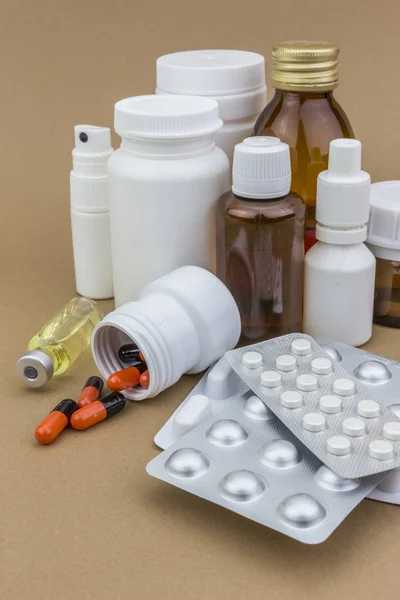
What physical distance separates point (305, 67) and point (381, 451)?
58 centimetres

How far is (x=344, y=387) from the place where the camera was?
1.05 meters

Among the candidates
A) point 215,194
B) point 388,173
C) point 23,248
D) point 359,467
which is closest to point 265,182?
point 215,194

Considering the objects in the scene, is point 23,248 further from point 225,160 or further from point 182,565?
point 182,565

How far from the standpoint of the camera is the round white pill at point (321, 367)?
109 cm

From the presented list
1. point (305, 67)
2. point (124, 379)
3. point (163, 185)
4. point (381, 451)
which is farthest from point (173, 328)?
point (305, 67)

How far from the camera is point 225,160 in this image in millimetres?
1261

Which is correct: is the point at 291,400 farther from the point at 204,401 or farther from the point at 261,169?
the point at 261,169

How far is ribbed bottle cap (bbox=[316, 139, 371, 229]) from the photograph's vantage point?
117 cm

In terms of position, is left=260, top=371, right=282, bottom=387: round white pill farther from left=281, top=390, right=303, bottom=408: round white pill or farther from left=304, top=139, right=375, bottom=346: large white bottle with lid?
left=304, top=139, right=375, bottom=346: large white bottle with lid

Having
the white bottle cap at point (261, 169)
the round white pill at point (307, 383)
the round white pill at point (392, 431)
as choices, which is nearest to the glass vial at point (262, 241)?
the white bottle cap at point (261, 169)

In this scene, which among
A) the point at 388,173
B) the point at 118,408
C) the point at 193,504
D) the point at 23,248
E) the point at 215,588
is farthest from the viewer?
the point at 388,173

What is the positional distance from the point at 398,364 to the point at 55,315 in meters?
0.50

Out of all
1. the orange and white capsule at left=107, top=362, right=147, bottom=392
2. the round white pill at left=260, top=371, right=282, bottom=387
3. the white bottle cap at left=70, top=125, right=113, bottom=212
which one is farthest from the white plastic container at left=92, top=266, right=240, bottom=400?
the white bottle cap at left=70, top=125, right=113, bottom=212

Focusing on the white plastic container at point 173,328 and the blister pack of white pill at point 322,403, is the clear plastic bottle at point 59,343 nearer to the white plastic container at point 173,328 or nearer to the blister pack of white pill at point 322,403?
the white plastic container at point 173,328
